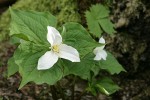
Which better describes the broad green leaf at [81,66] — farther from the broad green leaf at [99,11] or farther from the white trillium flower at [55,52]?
the broad green leaf at [99,11]

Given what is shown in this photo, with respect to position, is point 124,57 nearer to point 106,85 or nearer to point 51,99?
point 106,85

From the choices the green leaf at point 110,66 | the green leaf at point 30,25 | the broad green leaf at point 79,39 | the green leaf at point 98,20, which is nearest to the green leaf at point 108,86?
the green leaf at point 110,66

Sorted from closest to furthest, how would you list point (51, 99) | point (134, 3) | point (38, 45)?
point (38, 45)
point (51, 99)
point (134, 3)

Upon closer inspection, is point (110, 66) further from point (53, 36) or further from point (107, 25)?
point (53, 36)

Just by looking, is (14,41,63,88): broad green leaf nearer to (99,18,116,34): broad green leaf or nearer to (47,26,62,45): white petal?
(47,26,62,45): white petal

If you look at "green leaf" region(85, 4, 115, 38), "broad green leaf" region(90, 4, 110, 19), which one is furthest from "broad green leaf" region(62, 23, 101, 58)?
"broad green leaf" region(90, 4, 110, 19)

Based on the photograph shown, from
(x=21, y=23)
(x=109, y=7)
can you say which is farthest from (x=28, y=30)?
(x=109, y=7)

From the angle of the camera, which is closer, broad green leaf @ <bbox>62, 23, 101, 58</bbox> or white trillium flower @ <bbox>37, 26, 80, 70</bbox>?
white trillium flower @ <bbox>37, 26, 80, 70</bbox>

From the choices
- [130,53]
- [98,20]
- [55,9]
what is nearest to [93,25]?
[98,20]
